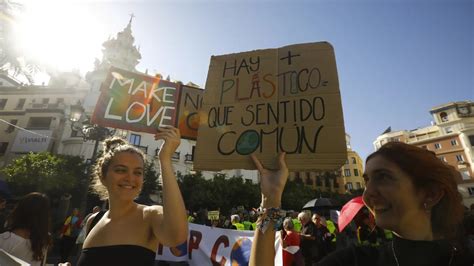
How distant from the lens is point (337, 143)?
196 cm

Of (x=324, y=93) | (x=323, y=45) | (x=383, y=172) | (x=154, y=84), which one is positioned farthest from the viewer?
(x=154, y=84)

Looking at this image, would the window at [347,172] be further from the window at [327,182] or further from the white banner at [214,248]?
the white banner at [214,248]

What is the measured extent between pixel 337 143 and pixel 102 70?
140ft

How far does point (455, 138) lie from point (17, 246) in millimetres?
58966

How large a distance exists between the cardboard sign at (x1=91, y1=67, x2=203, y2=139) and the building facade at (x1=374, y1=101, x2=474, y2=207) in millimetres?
49416

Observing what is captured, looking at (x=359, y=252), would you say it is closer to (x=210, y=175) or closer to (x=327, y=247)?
(x=327, y=247)

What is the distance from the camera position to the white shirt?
274cm

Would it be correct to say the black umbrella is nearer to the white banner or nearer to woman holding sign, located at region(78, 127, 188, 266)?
the white banner

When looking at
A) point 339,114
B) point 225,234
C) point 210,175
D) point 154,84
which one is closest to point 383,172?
point 339,114

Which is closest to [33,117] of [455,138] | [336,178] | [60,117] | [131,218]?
[60,117]

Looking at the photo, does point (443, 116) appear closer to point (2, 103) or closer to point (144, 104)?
point (144, 104)

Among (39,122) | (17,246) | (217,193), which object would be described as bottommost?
(17,246)

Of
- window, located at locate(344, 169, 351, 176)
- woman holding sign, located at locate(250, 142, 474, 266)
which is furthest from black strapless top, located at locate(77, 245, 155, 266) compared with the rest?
window, located at locate(344, 169, 351, 176)

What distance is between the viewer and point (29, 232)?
2908 mm
